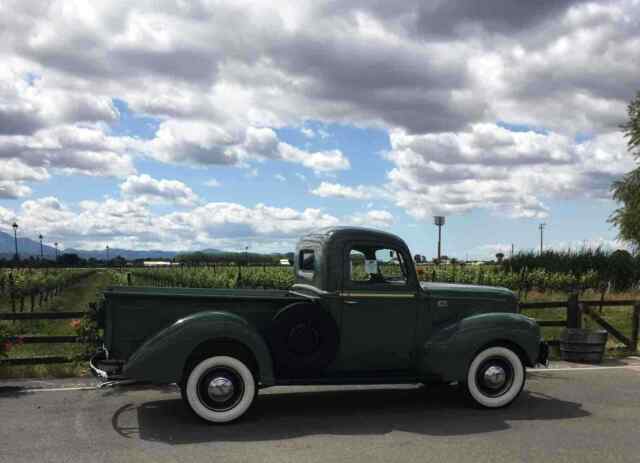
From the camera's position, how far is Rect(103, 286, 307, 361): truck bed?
6.65m

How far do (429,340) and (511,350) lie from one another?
42.4 inches

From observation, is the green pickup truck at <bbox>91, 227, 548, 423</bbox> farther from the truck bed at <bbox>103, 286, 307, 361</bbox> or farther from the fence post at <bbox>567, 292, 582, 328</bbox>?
the fence post at <bbox>567, 292, 582, 328</bbox>

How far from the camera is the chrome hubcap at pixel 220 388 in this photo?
6.71 metres

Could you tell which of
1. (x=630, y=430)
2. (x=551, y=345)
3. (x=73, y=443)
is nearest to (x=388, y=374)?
(x=630, y=430)

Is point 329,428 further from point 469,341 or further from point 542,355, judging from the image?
point 542,355

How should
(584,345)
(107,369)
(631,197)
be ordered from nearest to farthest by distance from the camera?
(107,369), (584,345), (631,197)

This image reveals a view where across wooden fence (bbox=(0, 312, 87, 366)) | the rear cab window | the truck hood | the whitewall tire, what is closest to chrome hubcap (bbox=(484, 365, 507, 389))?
the truck hood

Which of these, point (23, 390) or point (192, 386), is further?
point (23, 390)

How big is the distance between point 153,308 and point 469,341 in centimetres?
367

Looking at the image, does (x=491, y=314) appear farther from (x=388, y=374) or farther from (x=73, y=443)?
(x=73, y=443)

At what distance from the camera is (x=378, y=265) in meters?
7.68

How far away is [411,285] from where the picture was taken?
762 centimetres

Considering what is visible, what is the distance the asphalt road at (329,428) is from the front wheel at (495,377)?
20cm

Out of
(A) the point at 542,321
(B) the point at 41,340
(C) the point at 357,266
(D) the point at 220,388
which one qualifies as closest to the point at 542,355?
(C) the point at 357,266
